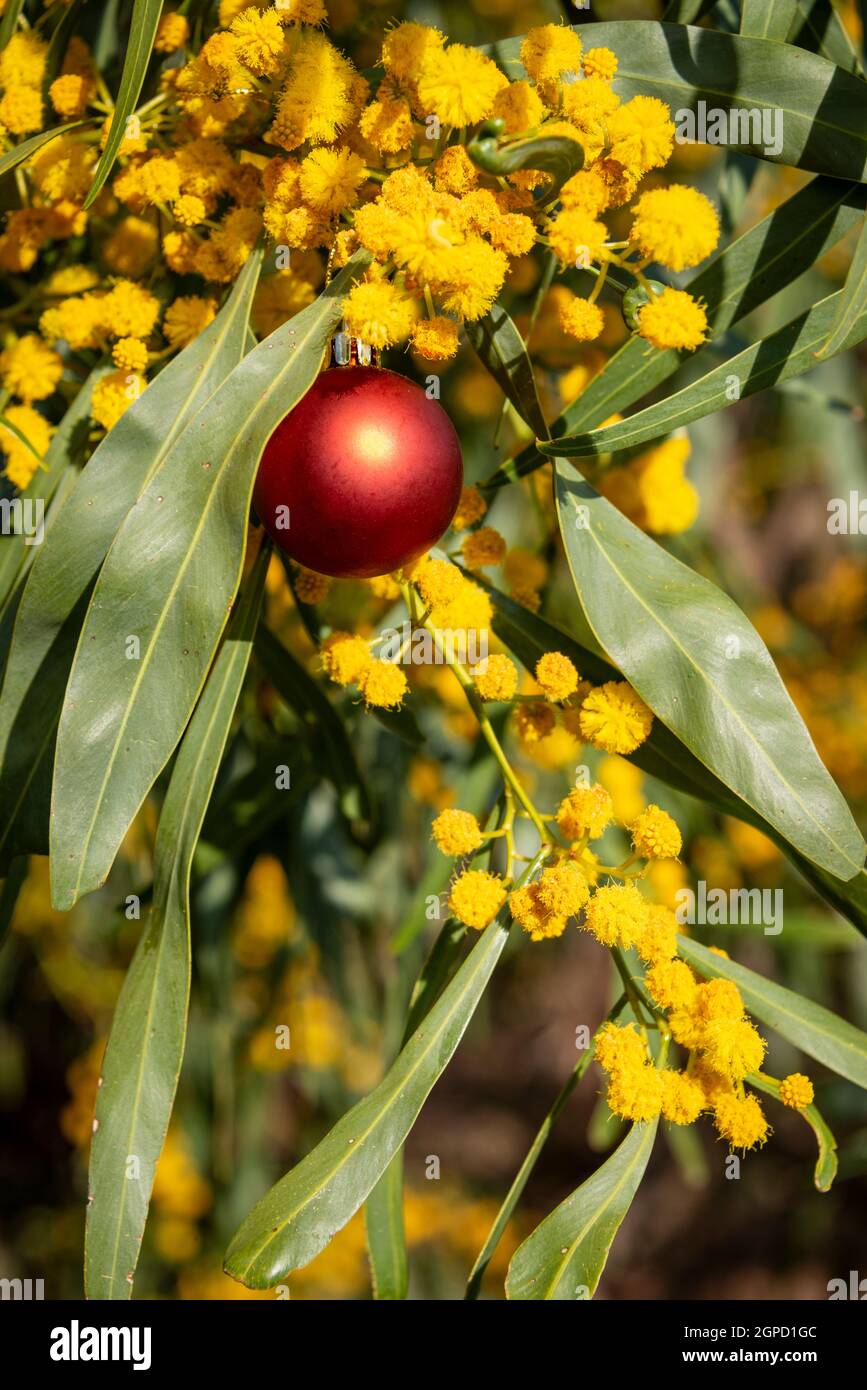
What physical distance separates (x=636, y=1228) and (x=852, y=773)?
72.9 inches

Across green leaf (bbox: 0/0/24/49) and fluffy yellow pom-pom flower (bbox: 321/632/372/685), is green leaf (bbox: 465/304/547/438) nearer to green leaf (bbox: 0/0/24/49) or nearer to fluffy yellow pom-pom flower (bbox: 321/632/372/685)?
fluffy yellow pom-pom flower (bbox: 321/632/372/685)

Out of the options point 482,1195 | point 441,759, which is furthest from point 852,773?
point 482,1195

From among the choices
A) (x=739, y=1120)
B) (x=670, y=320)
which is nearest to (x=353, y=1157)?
(x=739, y=1120)

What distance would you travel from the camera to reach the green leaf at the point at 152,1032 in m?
0.82

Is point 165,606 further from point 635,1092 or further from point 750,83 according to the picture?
point 750,83

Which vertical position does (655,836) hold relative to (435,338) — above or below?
below

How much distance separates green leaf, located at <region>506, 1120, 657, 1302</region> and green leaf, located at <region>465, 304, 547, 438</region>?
50 cm

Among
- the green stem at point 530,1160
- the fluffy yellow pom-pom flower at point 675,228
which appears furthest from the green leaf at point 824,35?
the green stem at point 530,1160

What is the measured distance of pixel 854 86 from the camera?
0.83 meters

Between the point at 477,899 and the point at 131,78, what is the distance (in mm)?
578

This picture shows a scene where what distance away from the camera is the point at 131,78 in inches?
29.8

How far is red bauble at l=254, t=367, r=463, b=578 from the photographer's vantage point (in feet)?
2.51
